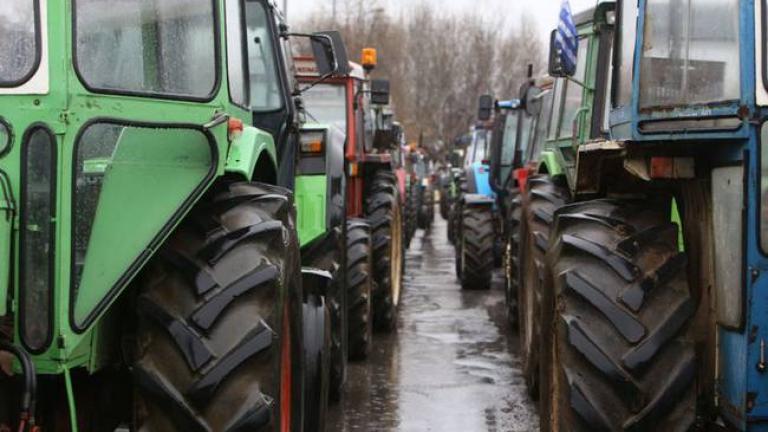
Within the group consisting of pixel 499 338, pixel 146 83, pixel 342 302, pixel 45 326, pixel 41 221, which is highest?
pixel 146 83

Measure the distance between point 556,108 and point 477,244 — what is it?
408 centimetres

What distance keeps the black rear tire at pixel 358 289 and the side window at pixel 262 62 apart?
7.16ft

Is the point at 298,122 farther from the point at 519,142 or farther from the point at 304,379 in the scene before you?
the point at 519,142

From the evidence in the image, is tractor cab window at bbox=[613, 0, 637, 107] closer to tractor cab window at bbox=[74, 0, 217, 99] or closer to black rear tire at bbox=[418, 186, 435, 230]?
tractor cab window at bbox=[74, 0, 217, 99]

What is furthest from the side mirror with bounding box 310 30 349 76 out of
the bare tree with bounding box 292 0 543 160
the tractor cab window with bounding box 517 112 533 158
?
the bare tree with bounding box 292 0 543 160

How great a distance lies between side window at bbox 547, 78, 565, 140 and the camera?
30.1 ft

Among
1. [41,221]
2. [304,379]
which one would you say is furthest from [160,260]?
[304,379]

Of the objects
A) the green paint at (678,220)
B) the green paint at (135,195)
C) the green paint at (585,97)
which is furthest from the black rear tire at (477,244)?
the green paint at (135,195)

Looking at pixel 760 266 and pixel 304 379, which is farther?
pixel 304 379

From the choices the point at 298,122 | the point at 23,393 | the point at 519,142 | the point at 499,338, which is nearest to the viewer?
the point at 23,393

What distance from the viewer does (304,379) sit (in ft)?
16.2

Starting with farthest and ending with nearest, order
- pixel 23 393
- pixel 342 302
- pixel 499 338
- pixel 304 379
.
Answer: pixel 499 338, pixel 342 302, pixel 304 379, pixel 23 393

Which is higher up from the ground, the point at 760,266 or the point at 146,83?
the point at 146,83

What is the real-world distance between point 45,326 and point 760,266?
7.70 ft
